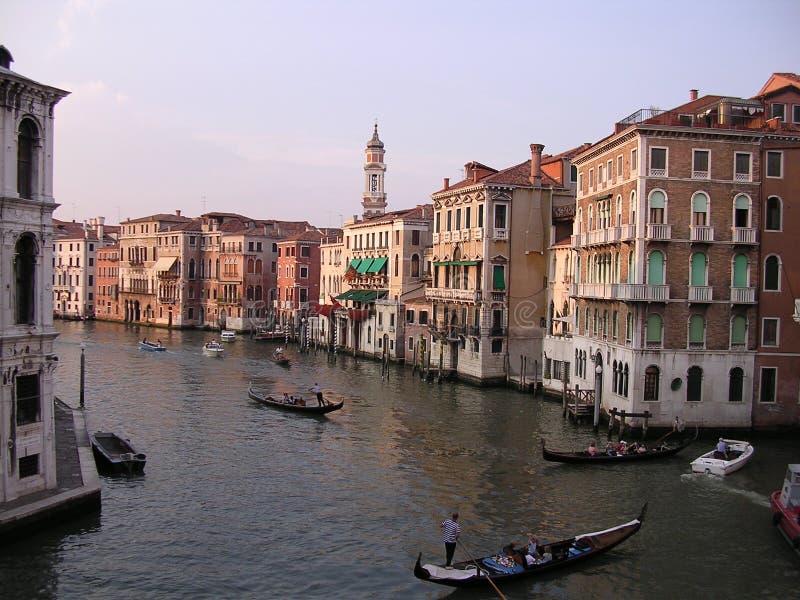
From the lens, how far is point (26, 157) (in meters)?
16.8

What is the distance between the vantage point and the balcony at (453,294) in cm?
4106

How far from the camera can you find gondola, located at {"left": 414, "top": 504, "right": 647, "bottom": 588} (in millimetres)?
15258

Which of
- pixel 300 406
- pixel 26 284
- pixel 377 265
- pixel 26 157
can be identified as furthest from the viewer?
pixel 377 265

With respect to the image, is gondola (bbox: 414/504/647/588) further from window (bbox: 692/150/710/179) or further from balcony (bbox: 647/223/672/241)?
window (bbox: 692/150/710/179)

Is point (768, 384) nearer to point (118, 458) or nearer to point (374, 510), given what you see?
point (374, 510)

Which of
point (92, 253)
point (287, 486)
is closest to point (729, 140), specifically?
point (287, 486)

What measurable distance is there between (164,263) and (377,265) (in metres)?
34.1

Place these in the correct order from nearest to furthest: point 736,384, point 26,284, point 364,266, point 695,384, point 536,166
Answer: point 26,284
point 695,384
point 736,384
point 536,166
point 364,266

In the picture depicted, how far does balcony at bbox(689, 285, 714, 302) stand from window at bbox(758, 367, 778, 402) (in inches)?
118

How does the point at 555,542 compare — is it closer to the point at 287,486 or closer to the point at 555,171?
the point at 287,486

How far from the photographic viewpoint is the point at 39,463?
17156 millimetres

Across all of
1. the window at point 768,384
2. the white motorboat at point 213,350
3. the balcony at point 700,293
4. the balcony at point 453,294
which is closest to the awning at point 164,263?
the white motorboat at point 213,350

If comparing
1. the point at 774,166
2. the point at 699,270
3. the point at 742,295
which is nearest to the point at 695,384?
the point at 742,295

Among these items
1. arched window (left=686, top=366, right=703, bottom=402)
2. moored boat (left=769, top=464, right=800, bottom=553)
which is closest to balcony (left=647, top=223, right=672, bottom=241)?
arched window (left=686, top=366, right=703, bottom=402)
